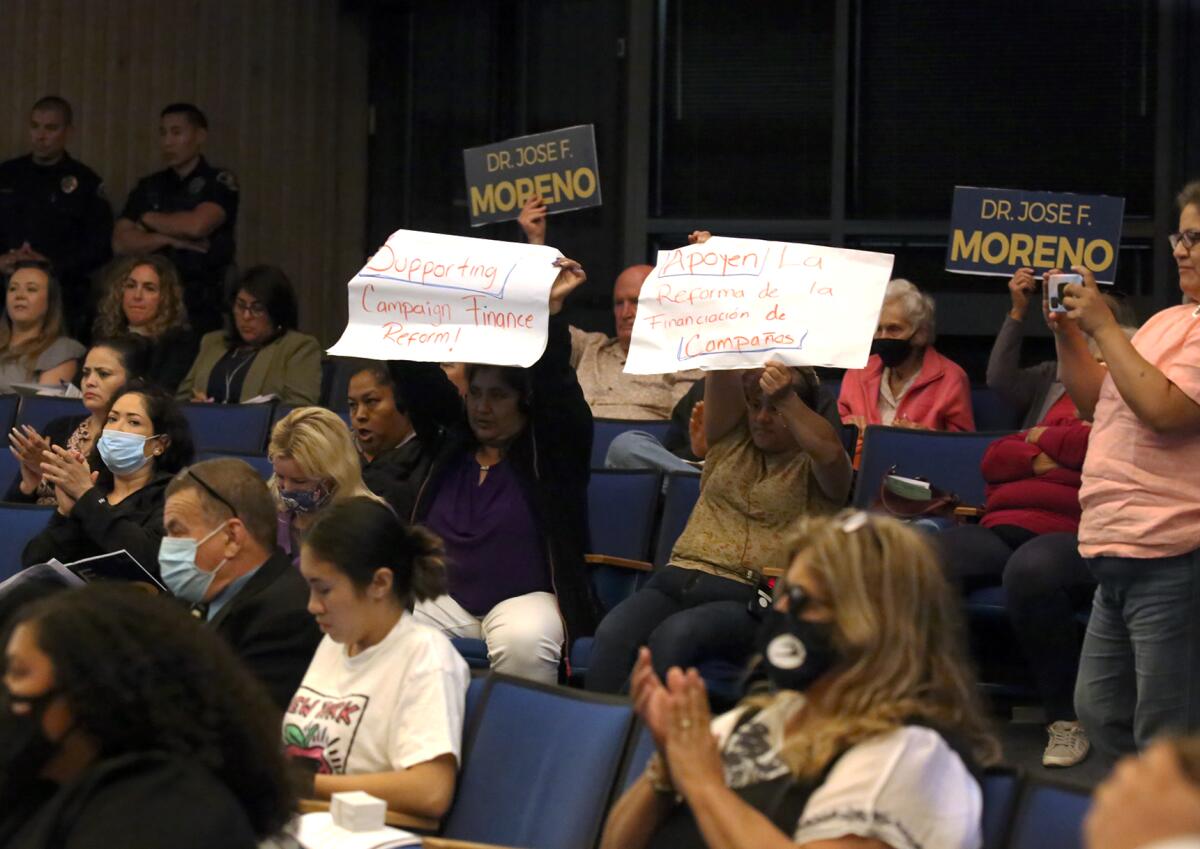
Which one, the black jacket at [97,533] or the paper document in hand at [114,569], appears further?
the black jacket at [97,533]

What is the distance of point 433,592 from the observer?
3.39m

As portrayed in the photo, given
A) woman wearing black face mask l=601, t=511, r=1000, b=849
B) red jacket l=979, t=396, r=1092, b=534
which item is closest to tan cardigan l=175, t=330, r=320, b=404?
red jacket l=979, t=396, r=1092, b=534

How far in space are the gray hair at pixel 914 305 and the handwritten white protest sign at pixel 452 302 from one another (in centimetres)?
164

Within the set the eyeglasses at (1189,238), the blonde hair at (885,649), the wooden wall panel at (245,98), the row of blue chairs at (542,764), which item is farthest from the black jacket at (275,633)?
the wooden wall panel at (245,98)

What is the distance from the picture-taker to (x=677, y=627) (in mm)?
4227

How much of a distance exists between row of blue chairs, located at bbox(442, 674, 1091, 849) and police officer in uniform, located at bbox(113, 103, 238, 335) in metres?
4.63

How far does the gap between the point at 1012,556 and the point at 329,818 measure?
7.79 ft

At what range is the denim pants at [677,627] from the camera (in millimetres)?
4219

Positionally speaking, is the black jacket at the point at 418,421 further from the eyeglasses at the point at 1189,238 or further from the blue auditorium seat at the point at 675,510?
the eyeglasses at the point at 1189,238

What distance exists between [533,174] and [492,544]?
1113 millimetres

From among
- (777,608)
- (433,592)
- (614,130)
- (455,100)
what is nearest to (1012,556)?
(433,592)

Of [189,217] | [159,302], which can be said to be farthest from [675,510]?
[189,217]

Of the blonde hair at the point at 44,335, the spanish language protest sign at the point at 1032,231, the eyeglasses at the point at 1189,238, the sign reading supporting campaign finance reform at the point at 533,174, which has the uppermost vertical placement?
the sign reading supporting campaign finance reform at the point at 533,174

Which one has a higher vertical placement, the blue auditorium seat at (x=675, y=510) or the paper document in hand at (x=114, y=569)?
the blue auditorium seat at (x=675, y=510)
